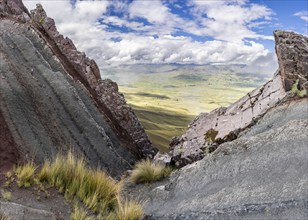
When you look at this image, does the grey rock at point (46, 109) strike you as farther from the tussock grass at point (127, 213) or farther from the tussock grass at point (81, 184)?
the tussock grass at point (127, 213)

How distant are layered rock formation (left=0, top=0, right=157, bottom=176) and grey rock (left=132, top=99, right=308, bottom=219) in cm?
463

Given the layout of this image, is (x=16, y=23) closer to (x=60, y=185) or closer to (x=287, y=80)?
(x=60, y=185)

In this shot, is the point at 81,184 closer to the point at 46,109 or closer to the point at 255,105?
the point at 46,109

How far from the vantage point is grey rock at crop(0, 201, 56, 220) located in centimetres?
1074

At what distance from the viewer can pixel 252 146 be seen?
14.9 m

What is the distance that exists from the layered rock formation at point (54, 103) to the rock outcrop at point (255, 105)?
372 cm

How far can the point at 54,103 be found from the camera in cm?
2030

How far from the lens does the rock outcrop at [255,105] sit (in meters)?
18.1

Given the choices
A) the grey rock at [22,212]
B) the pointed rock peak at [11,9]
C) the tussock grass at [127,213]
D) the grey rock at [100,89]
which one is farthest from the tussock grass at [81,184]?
the pointed rock peak at [11,9]

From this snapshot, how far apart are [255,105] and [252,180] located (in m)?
7.33

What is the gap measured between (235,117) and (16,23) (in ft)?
45.2

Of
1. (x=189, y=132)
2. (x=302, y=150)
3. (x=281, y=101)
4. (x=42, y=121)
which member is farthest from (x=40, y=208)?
(x=189, y=132)

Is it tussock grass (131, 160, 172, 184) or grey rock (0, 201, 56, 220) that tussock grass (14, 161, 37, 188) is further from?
tussock grass (131, 160, 172, 184)

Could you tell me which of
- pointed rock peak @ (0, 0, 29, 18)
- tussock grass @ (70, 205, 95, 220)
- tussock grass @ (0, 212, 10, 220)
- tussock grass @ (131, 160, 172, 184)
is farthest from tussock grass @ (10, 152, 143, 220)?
pointed rock peak @ (0, 0, 29, 18)
